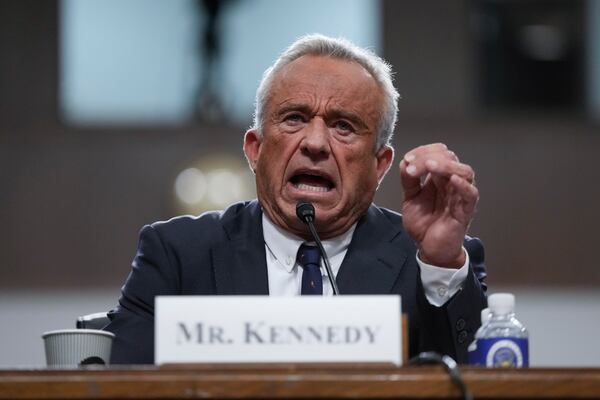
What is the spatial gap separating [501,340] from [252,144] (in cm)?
111

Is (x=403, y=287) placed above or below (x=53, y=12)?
below

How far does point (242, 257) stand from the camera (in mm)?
2662

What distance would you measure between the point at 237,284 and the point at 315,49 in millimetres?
595

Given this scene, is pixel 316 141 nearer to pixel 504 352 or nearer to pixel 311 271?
pixel 311 271

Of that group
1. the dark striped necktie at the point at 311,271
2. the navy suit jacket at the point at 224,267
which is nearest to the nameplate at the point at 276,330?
the navy suit jacket at the point at 224,267

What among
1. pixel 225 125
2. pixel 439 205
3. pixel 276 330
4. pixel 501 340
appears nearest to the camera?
pixel 276 330

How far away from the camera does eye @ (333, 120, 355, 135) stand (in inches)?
107

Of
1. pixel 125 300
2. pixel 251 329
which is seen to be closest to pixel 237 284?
pixel 125 300

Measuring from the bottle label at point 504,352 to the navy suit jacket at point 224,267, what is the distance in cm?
46

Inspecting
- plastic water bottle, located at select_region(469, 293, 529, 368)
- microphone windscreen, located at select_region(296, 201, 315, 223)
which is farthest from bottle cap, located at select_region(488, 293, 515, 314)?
microphone windscreen, located at select_region(296, 201, 315, 223)

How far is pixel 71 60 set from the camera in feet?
18.1

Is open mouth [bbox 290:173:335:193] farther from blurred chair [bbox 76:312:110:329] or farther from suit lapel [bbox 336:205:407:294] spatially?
blurred chair [bbox 76:312:110:329]

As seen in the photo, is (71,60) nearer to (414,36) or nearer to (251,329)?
(414,36)

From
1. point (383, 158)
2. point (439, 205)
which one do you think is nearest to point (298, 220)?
point (383, 158)
